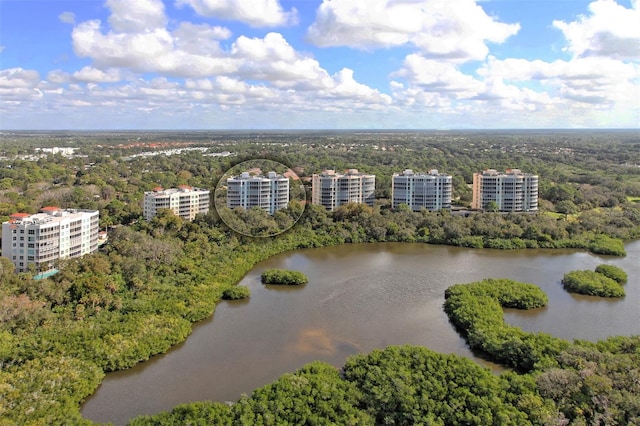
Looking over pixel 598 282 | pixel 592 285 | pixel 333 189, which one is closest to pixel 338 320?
pixel 592 285

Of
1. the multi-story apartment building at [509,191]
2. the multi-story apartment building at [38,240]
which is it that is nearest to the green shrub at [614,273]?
the multi-story apartment building at [509,191]

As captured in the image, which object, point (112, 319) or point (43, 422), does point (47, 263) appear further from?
point (43, 422)

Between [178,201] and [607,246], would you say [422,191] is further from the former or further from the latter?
[178,201]

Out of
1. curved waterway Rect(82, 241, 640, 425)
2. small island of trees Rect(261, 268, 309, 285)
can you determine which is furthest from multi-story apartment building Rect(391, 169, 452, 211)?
small island of trees Rect(261, 268, 309, 285)

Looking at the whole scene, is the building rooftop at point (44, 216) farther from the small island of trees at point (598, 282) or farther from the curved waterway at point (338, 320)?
the small island of trees at point (598, 282)

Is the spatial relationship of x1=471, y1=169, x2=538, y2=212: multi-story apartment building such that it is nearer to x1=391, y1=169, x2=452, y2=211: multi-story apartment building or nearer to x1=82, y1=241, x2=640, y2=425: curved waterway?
x1=391, y1=169, x2=452, y2=211: multi-story apartment building

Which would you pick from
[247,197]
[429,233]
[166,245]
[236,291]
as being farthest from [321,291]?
[429,233]
